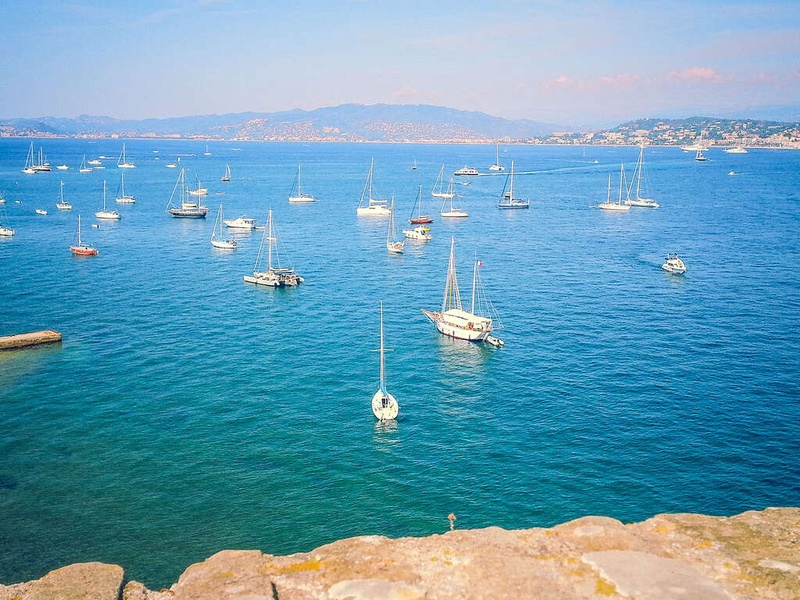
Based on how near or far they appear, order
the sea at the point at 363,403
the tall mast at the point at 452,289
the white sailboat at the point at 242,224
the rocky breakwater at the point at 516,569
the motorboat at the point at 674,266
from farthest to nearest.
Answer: the white sailboat at the point at 242,224 → the motorboat at the point at 674,266 → the tall mast at the point at 452,289 → the sea at the point at 363,403 → the rocky breakwater at the point at 516,569

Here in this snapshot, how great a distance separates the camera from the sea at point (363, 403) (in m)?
39.4

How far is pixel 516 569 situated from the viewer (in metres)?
19.1

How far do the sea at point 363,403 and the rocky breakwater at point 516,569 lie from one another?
16.5m

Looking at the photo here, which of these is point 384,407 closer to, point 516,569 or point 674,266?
point 516,569

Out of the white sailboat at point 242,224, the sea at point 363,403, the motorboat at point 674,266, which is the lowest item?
the sea at point 363,403

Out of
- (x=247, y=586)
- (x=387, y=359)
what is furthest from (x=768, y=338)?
(x=247, y=586)

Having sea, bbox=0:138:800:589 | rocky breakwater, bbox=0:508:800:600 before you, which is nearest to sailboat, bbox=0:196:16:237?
sea, bbox=0:138:800:589

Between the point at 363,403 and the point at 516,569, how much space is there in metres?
35.4

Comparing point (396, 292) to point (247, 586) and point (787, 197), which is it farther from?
point (787, 197)

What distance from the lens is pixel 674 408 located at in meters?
52.5

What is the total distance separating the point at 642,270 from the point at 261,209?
324 feet

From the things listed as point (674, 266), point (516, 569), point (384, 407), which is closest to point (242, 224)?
point (674, 266)

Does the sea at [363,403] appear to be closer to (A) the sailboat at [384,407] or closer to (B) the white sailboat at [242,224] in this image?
(A) the sailboat at [384,407]

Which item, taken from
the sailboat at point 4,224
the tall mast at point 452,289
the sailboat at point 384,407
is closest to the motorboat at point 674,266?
the tall mast at point 452,289
